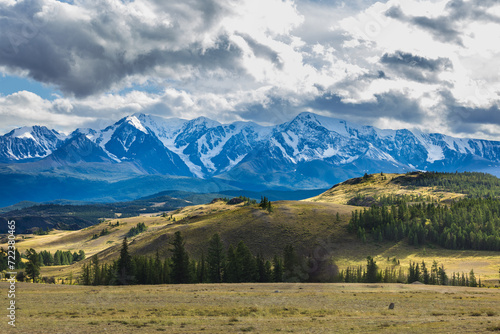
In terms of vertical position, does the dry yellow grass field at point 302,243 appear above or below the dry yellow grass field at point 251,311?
below

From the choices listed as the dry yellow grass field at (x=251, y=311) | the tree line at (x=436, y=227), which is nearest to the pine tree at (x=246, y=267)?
the dry yellow grass field at (x=251, y=311)

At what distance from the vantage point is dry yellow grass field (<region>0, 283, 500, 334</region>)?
137 ft

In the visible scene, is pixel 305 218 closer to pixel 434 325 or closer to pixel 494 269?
pixel 494 269

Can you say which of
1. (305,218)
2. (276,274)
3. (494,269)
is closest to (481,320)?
(276,274)

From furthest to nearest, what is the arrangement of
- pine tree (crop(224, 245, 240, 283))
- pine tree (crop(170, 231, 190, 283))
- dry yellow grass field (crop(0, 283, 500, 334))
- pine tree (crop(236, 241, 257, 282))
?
1. pine tree (crop(224, 245, 240, 283))
2. pine tree (crop(236, 241, 257, 282))
3. pine tree (crop(170, 231, 190, 283))
4. dry yellow grass field (crop(0, 283, 500, 334))

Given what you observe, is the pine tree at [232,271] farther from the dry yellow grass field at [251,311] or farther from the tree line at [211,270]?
the dry yellow grass field at [251,311]

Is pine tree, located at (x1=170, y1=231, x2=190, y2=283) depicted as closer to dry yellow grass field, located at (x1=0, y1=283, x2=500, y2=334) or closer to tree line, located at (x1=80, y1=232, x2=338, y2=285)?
tree line, located at (x1=80, y1=232, x2=338, y2=285)

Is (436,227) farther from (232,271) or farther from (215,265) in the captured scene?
(232,271)

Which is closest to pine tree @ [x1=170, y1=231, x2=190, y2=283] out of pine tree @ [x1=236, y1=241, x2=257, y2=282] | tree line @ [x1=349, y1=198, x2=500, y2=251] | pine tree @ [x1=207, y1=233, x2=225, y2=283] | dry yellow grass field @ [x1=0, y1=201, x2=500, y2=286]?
pine tree @ [x1=207, y1=233, x2=225, y2=283]

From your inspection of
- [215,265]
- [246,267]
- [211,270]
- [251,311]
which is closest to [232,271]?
[246,267]

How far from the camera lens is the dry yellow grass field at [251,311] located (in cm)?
4181

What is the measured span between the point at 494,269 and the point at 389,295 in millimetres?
86324

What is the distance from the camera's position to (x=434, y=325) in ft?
138

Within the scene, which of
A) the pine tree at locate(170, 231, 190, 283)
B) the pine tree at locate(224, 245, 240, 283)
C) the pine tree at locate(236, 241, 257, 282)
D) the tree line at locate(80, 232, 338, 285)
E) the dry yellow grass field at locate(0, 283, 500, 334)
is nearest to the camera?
the dry yellow grass field at locate(0, 283, 500, 334)
